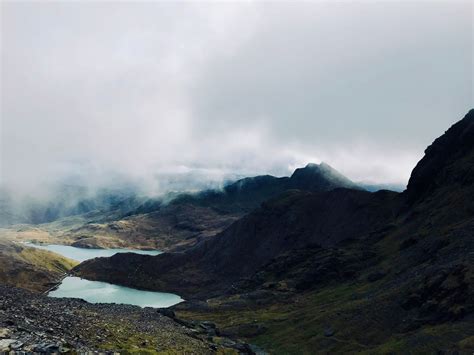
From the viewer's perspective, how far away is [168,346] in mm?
87688

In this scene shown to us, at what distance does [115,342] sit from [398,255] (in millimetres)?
122797

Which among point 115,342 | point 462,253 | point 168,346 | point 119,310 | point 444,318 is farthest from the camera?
point 119,310

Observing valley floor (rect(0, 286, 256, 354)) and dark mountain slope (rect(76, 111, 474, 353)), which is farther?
dark mountain slope (rect(76, 111, 474, 353))

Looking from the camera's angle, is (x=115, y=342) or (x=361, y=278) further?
(x=361, y=278)

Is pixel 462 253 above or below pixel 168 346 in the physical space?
above

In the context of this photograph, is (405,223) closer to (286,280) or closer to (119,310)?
(286,280)

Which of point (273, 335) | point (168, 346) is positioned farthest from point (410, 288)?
point (168, 346)

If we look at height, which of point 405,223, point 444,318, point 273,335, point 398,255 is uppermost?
point 405,223

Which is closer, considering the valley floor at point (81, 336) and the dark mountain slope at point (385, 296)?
the valley floor at point (81, 336)

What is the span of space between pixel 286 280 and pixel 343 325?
72.5m

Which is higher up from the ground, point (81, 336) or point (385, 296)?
point (81, 336)

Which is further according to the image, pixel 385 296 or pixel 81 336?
pixel 385 296

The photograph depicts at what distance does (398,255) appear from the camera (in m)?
164

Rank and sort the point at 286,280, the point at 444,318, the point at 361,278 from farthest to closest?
the point at 286,280
the point at 361,278
the point at 444,318
